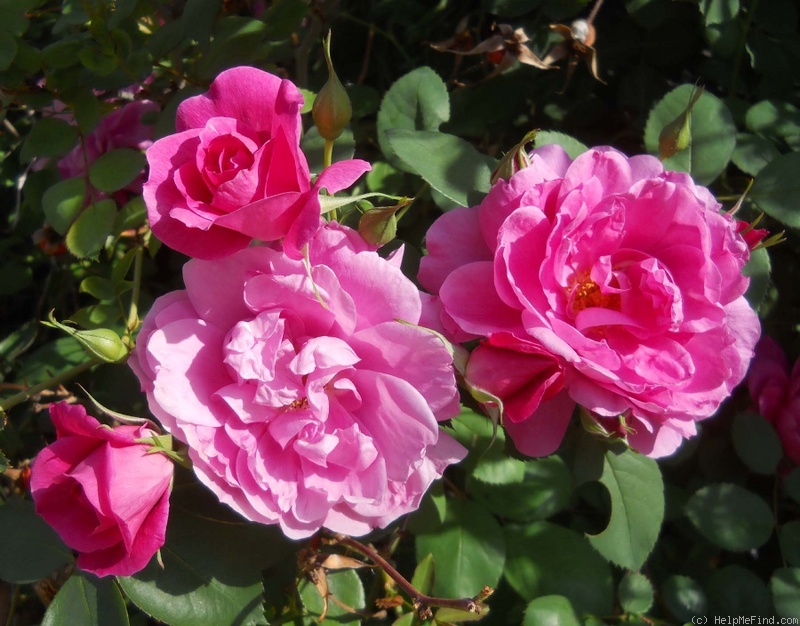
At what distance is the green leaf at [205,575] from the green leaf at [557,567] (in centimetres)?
50

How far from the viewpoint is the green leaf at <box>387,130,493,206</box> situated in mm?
916

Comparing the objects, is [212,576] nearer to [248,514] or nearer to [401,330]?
[248,514]

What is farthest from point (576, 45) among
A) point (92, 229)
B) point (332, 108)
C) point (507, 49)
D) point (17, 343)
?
point (17, 343)

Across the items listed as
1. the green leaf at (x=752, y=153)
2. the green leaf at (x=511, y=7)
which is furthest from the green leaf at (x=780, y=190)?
the green leaf at (x=511, y=7)

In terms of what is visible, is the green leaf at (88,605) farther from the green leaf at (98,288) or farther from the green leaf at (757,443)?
the green leaf at (757,443)

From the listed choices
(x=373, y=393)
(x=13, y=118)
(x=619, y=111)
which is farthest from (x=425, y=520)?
(x=13, y=118)

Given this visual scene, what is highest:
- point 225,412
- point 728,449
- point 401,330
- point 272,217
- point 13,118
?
point 272,217

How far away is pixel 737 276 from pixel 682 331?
9 cm

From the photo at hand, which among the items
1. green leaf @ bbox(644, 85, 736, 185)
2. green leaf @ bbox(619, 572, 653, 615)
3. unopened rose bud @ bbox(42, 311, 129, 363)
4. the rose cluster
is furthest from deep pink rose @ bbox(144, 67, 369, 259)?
green leaf @ bbox(619, 572, 653, 615)

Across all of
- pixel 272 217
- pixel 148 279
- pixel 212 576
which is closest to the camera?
pixel 272 217

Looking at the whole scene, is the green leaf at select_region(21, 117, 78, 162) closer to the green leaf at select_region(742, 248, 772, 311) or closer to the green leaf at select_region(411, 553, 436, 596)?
the green leaf at select_region(411, 553, 436, 596)

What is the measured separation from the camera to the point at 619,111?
5.11 feet

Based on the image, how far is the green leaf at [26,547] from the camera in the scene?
0.94 meters

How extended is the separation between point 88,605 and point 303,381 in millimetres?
460
